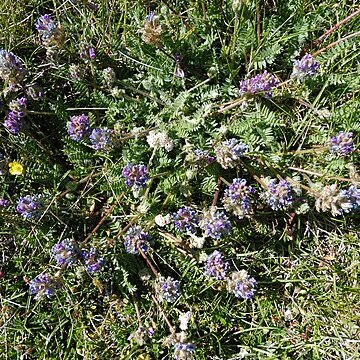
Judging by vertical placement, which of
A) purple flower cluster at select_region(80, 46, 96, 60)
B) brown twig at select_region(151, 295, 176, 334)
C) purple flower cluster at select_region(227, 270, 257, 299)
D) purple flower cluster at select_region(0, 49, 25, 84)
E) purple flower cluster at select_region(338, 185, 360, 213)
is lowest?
brown twig at select_region(151, 295, 176, 334)

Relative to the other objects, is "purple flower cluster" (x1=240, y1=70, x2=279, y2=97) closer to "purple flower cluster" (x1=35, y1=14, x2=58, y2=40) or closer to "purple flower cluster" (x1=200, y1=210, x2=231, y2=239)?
"purple flower cluster" (x1=200, y1=210, x2=231, y2=239)

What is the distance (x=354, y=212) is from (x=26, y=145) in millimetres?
1471

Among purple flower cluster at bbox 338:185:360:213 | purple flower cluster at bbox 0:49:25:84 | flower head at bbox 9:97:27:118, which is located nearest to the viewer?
purple flower cluster at bbox 338:185:360:213

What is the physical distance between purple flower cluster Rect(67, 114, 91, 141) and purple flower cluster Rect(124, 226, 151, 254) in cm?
44

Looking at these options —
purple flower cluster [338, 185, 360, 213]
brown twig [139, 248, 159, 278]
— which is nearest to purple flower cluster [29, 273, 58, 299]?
brown twig [139, 248, 159, 278]

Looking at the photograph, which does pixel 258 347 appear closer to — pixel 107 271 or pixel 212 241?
pixel 212 241

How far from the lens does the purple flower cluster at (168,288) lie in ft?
8.13

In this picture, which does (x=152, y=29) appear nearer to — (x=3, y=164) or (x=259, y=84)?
(x=259, y=84)

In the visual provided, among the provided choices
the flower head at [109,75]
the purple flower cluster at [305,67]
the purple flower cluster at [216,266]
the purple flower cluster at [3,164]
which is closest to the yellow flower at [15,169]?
the purple flower cluster at [3,164]

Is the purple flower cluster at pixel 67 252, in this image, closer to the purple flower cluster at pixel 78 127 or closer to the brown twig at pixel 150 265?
the brown twig at pixel 150 265

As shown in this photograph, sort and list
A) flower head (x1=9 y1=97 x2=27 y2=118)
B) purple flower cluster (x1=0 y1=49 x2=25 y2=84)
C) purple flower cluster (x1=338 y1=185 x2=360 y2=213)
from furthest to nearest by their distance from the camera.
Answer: flower head (x1=9 y1=97 x2=27 y2=118), purple flower cluster (x1=0 y1=49 x2=25 y2=84), purple flower cluster (x1=338 y1=185 x2=360 y2=213)

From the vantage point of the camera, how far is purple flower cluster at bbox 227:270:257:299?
2.41m

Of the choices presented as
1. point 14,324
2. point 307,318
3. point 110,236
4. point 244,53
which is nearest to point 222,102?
point 244,53

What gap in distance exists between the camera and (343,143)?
7.81 feet
